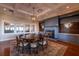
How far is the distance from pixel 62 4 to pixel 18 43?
5.18 ft

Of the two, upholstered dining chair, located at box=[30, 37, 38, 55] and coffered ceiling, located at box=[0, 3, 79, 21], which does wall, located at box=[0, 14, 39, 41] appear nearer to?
coffered ceiling, located at box=[0, 3, 79, 21]

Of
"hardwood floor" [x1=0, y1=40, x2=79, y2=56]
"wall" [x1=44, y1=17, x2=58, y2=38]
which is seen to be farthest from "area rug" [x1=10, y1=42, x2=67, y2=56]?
"wall" [x1=44, y1=17, x2=58, y2=38]

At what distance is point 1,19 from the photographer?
2508 mm

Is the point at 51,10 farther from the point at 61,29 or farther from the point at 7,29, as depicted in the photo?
the point at 7,29

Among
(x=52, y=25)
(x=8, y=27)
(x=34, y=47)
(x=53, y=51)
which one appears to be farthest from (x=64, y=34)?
(x=8, y=27)

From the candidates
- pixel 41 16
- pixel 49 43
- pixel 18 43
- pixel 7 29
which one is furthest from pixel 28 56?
pixel 41 16

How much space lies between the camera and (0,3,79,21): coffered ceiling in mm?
2533

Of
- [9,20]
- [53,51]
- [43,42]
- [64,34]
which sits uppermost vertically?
[9,20]

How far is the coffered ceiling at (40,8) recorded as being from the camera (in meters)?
2.53

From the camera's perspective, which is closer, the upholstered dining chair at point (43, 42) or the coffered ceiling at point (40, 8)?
the coffered ceiling at point (40, 8)

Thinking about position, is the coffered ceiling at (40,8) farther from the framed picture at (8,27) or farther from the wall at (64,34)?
the framed picture at (8,27)

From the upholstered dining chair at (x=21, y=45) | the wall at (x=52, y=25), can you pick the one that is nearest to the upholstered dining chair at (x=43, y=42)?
the wall at (x=52, y=25)

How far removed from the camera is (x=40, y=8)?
8.66 ft

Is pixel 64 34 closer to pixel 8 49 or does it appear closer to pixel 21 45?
pixel 21 45
